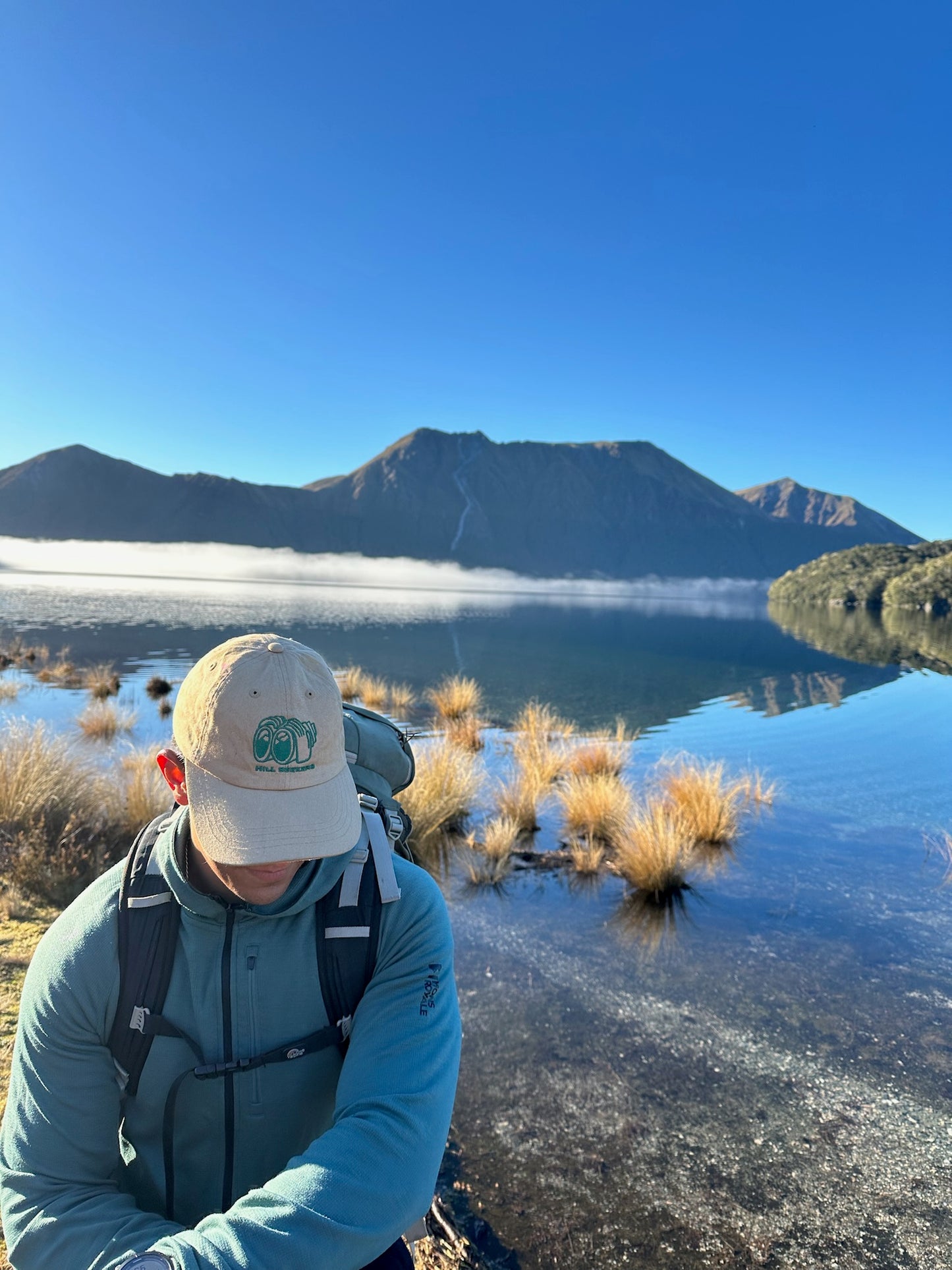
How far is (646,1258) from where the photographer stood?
8.82 ft

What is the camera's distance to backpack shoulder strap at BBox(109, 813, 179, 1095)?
4.79ft

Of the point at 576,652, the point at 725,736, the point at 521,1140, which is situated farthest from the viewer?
the point at 576,652

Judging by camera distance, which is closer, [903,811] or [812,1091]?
[812,1091]

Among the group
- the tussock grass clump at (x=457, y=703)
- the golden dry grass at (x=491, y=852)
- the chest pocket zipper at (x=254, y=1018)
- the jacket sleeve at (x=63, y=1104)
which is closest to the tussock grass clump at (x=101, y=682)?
the tussock grass clump at (x=457, y=703)

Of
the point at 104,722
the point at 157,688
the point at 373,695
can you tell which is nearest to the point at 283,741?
the point at 104,722

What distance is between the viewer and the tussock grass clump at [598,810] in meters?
7.23

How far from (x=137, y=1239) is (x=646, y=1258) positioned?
2.34 meters

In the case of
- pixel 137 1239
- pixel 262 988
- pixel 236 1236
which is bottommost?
pixel 137 1239

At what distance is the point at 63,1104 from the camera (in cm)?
143

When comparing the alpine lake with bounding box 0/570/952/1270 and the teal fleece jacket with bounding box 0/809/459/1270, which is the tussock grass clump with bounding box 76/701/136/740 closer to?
the alpine lake with bounding box 0/570/952/1270

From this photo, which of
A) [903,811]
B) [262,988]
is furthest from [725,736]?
[262,988]

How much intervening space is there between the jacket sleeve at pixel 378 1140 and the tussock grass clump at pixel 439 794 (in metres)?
5.22

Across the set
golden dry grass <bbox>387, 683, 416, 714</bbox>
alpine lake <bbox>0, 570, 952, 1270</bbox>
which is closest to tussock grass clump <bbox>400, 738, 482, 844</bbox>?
alpine lake <bbox>0, 570, 952, 1270</bbox>

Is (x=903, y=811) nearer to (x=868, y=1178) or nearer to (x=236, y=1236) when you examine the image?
(x=868, y=1178)
